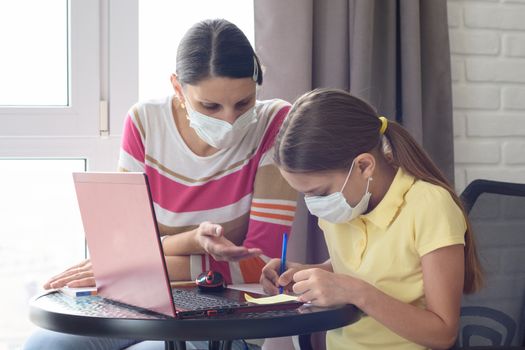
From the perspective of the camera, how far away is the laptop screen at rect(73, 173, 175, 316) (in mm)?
1061

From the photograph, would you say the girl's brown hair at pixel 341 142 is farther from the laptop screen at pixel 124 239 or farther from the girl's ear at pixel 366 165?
the laptop screen at pixel 124 239

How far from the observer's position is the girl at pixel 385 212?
130 cm

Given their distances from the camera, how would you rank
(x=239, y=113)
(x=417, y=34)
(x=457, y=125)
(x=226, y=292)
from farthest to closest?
1. (x=457, y=125)
2. (x=417, y=34)
3. (x=239, y=113)
4. (x=226, y=292)

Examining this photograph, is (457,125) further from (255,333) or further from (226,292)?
(255,333)

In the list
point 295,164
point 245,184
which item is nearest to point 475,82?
point 245,184

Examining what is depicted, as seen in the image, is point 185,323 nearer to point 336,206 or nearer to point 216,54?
point 336,206

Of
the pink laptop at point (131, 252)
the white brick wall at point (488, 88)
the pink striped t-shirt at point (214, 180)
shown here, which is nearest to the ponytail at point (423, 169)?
the pink striped t-shirt at point (214, 180)

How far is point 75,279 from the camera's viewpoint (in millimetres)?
1400

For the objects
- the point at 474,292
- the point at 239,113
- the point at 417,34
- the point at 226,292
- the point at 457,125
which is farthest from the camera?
the point at 457,125

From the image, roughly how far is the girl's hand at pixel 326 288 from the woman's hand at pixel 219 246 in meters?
0.17

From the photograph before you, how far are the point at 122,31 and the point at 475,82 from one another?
3.53 ft

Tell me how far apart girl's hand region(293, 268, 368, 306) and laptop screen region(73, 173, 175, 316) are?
0.23m

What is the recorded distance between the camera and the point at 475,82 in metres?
2.36

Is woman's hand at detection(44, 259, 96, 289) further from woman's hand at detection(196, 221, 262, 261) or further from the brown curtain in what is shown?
the brown curtain
